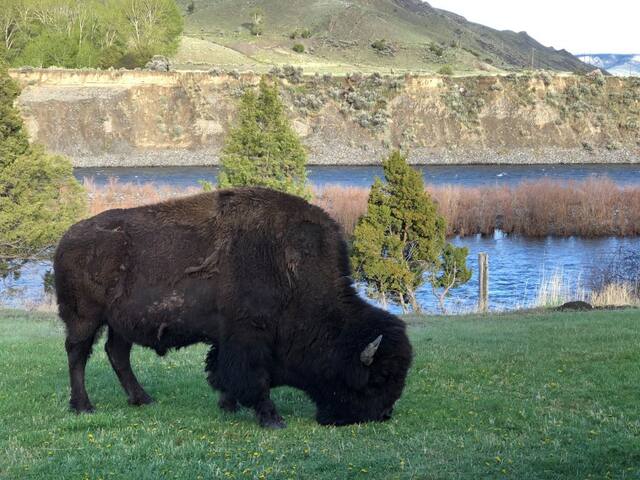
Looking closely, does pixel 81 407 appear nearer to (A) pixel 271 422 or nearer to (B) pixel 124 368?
(B) pixel 124 368

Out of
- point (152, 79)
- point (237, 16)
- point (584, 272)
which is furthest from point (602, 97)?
point (237, 16)

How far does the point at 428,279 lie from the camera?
24.0m

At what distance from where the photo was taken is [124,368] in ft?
30.3

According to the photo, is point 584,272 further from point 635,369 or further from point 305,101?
point 305,101

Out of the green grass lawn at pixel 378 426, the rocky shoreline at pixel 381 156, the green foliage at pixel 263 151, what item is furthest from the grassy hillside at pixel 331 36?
the green grass lawn at pixel 378 426

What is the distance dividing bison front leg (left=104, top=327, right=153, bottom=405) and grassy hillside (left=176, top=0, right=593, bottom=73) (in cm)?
9544

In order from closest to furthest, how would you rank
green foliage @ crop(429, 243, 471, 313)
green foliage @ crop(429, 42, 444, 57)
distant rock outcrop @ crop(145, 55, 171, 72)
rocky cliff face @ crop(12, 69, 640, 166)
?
green foliage @ crop(429, 243, 471, 313), rocky cliff face @ crop(12, 69, 640, 166), distant rock outcrop @ crop(145, 55, 171, 72), green foliage @ crop(429, 42, 444, 57)

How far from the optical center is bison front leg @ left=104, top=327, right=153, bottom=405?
9125mm

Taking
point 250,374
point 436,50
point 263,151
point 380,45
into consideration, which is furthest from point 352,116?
point 250,374

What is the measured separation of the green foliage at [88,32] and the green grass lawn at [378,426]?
302 feet

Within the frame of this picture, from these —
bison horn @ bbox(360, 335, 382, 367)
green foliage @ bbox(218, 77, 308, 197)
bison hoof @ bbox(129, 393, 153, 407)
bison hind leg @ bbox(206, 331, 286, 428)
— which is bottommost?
bison hoof @ bbox(129, 393, 153, 407)

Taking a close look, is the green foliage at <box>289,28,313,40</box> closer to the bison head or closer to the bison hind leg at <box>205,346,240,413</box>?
the bison hind leg at <box>205,346,240,413</box>

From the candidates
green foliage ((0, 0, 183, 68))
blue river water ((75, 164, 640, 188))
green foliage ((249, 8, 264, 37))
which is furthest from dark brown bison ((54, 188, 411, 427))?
green foliage ((249, 8, 264, 37))

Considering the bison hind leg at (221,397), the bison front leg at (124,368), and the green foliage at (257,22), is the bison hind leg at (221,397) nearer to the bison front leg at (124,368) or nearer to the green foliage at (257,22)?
the bison front leg at (124,368)
